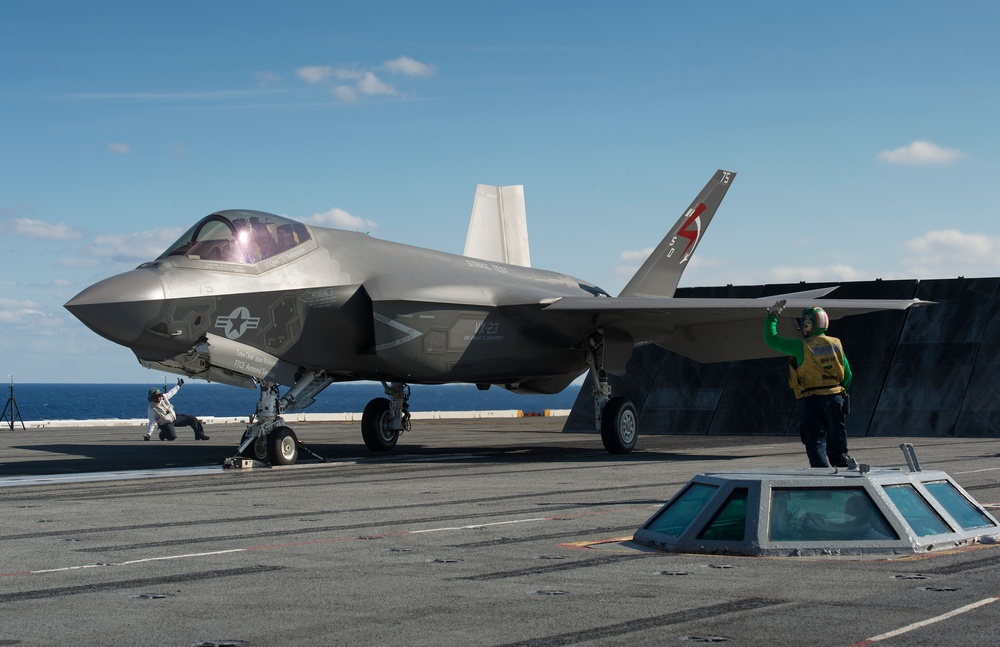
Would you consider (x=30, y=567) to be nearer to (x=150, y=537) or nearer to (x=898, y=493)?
(x=150, y=537)

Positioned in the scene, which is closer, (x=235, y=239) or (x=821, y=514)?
(x=821, y=514)

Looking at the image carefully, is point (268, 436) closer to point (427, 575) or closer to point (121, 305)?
point (121, 305)

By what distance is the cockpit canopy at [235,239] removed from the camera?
18.0 meters

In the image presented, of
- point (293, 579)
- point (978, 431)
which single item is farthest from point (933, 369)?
point (293, 579)

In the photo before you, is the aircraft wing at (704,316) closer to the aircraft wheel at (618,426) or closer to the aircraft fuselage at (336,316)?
the aircraft fuselage at (336,316)

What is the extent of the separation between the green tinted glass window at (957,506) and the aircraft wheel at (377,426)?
52.0 ft

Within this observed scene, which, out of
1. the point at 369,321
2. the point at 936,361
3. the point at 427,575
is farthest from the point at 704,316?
the point at 427,575

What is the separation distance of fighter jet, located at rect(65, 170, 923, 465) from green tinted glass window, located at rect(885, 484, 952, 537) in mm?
11146

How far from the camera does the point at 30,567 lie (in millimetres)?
8391

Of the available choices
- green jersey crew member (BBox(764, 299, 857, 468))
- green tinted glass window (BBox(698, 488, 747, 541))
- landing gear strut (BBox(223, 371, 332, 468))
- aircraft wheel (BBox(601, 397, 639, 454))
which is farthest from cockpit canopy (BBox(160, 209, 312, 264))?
green tinted glass window (BBox(698, 488, 747, 541))

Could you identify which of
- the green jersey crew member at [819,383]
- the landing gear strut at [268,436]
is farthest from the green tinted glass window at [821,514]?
the landing gear strut at [268,436]

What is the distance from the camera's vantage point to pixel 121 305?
1631cm

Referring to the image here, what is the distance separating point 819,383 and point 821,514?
10.7 feet

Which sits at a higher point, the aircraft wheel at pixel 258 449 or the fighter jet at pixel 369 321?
the fighter jet at pixel 369 321
